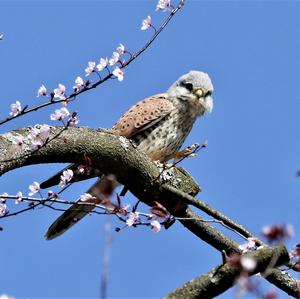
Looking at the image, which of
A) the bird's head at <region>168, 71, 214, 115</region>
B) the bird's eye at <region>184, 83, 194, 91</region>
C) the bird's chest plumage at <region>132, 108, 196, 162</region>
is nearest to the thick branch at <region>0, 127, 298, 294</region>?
the bird's chest plumage at <region>132, 108, 196, 162</region>

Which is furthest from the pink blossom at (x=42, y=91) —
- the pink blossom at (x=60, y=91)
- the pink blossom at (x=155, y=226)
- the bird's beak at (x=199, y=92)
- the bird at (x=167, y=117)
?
the bird's beak at (x=199, y=92)

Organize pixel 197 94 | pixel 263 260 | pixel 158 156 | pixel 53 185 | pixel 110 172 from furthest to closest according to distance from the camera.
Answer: pixel 197 94
pixel 158 156
pixel 53 185
pixel 110 172
pixel 263 260

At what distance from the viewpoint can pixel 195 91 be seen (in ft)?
Answer: 21.3

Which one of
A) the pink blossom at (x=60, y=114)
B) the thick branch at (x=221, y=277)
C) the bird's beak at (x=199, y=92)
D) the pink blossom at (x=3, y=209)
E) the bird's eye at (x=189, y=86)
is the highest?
the bird's eye at (x=189, y=86)

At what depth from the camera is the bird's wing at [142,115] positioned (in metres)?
5.86

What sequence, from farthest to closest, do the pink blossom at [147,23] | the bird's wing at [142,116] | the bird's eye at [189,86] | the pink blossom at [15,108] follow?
the bird's eye at [189,86] → the bird's wing at [142,116] → the pink blossom at [147,23] → the pink blossom at [15,108]

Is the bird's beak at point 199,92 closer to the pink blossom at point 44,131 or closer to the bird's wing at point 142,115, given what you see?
the bird's wing at point 142,115

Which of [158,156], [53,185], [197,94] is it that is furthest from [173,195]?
[197,94]

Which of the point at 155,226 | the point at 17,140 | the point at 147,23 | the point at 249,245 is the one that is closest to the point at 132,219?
the point at 155,226

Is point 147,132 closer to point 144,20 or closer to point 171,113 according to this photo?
point 171,113

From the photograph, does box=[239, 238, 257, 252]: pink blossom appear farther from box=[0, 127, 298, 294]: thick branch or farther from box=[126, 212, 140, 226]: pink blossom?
box=[126, 212, 140, 226]: pink blossom

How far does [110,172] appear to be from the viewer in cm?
422

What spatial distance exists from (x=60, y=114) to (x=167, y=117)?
245cm

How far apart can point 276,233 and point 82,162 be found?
2265mm
